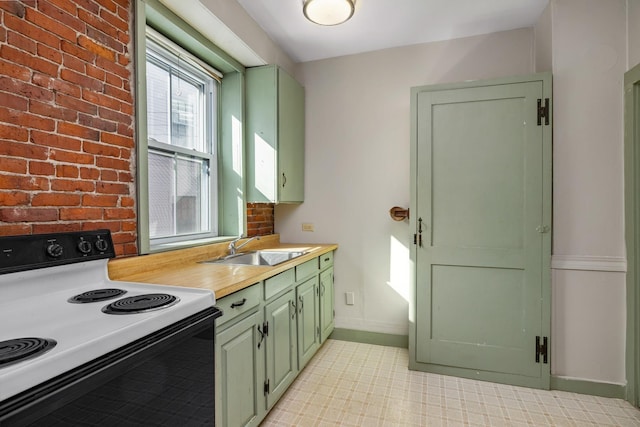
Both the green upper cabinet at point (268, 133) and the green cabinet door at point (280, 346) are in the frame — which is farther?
the green upper cabinet at point (268, 133)

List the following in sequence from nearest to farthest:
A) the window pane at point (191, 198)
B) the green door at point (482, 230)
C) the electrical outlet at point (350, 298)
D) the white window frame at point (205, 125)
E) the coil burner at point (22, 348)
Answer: the coil burner at point (22, 348), the white window frame at point (205, 125), the green door at point (482, 230), the window pane at point (191, 198), the electrical outlet at point (350, 298)

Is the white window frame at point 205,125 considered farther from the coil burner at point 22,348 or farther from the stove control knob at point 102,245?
the coil burner at point 22,348

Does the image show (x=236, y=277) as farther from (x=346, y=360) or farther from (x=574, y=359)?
(x=574, y=359)

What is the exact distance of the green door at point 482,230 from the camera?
2.31 metres

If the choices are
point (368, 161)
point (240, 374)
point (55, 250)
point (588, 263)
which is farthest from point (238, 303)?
point (588, 263)

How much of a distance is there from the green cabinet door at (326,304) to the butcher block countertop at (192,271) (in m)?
0.57

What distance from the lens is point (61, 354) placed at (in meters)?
0.77

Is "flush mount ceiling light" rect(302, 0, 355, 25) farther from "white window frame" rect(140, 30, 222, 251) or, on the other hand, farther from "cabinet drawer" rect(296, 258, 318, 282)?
"cabinet drawer" rect(296, 258, 318, 282)

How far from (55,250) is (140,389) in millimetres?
722

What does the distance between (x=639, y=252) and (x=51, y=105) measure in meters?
3.22

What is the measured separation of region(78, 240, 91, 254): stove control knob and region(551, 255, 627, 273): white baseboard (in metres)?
2.72

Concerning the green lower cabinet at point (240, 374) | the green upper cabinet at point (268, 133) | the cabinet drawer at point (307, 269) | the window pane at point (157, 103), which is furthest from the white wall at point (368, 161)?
the green lower cabinet at point (240, 374)

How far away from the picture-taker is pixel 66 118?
1.44 metres

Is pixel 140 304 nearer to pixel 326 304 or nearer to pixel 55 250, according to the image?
Result: pixel 55 250
